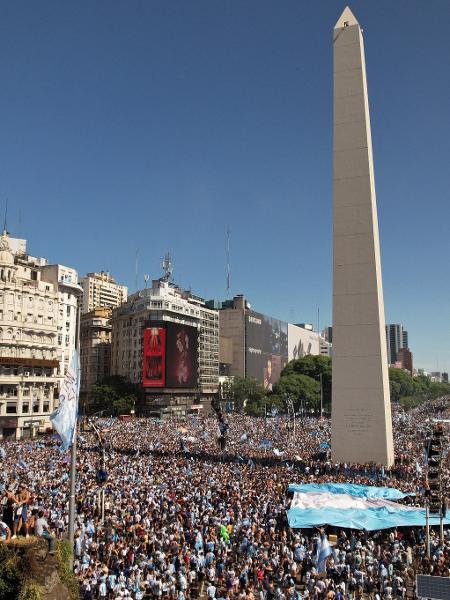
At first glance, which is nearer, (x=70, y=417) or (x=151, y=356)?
(x=70, y=417)

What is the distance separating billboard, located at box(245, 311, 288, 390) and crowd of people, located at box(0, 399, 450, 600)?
11517 centimetres

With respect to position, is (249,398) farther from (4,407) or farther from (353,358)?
(353,358)

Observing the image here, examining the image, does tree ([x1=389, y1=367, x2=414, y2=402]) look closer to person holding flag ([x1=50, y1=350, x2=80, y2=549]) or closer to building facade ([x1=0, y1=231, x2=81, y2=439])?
building facade ([x1=0, y1=231, x2=81, y2=439])

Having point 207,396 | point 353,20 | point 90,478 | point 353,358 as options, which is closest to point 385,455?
point 353,358

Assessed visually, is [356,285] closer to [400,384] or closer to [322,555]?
[322,555]

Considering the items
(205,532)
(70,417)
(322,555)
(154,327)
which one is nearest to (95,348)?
(154,327)

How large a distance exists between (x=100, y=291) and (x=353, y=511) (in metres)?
141

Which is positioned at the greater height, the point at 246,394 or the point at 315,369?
the point at 315,369

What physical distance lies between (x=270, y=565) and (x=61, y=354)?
234 ft

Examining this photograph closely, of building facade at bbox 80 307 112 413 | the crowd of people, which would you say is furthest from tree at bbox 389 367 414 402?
the crowd of people

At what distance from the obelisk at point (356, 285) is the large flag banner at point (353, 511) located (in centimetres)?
1246

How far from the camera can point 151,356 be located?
296ft

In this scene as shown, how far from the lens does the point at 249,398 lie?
10762 cm

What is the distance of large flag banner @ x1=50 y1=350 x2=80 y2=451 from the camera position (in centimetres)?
1230
